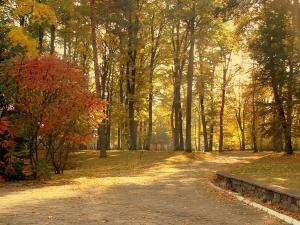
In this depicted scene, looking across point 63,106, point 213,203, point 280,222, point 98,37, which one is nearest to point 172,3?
point 98,37

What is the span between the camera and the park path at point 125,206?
29.6 ft

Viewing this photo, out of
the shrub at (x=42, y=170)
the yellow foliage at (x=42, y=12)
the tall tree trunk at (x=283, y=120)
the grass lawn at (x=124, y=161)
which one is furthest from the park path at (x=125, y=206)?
the tall tree trunk at (x=283, y=120)

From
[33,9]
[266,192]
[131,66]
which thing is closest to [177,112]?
[131,66]

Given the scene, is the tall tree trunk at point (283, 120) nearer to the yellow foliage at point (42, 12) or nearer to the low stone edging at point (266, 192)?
the low stone edging at point (266, 192)

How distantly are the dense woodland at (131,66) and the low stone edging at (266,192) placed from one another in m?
6.71

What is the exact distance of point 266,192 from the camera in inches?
479

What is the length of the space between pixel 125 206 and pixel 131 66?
2975 cm

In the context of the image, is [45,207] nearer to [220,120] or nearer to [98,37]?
[98,37]

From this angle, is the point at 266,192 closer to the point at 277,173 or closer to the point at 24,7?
the point at 277,173


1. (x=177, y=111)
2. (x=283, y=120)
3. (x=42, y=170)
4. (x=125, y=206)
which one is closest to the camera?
(x=125, y=206)

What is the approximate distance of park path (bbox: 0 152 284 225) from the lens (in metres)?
9.02

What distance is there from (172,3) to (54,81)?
23203mm

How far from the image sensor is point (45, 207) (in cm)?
1049

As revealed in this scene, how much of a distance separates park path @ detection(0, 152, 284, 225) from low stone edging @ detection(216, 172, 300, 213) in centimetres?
82
